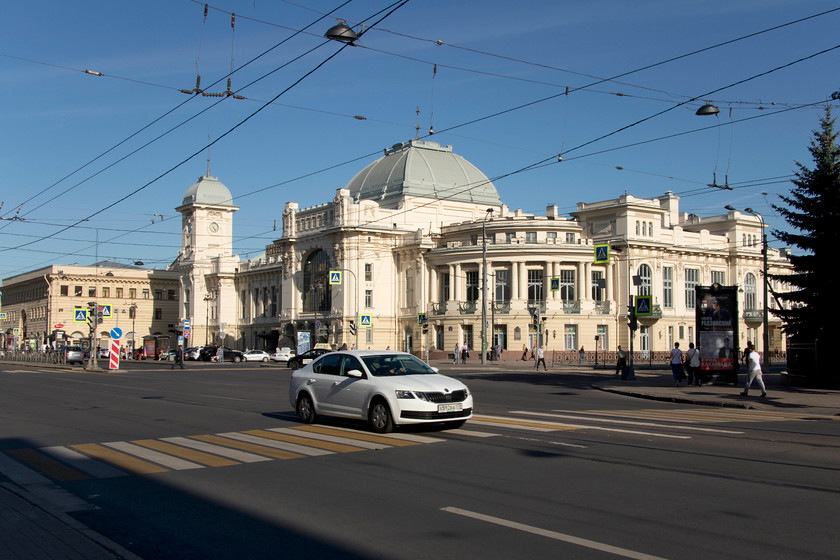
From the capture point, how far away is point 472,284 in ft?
226

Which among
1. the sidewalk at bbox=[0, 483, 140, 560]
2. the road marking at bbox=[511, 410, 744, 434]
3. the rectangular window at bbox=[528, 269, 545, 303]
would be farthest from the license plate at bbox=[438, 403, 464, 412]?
the rectangular window at bbox=[528, 269, 545, 303]

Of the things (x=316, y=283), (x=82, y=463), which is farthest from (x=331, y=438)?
(x=316, y=283)

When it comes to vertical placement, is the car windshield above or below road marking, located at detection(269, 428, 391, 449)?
above

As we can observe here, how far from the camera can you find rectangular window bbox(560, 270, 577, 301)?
66.2 meters

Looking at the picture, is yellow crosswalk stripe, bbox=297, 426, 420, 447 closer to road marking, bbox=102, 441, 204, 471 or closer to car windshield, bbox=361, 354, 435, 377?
car windshield, bbox=361, 354, 435, 377

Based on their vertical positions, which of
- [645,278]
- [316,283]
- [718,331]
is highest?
[316,283]

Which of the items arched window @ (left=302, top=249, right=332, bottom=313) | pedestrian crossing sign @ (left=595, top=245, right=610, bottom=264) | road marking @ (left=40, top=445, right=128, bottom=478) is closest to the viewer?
road marking @ (left=40, top=445, right=128, bottom=478)

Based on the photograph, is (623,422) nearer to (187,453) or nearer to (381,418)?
(381,418)

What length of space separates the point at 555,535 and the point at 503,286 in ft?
198

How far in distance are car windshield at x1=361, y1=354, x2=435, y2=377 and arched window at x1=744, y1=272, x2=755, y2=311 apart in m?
70.8

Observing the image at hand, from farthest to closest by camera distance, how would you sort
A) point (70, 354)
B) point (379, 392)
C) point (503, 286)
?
point (503, 286), point (70, 354), point (379, 392)

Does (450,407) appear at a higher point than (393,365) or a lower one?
lower

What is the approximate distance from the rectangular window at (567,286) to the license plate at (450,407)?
53682 mm

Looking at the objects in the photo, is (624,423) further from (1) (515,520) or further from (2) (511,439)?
(1) (515,520)
